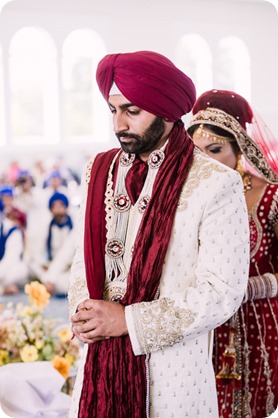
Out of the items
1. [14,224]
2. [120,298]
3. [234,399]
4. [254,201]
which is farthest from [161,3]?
[234,399]

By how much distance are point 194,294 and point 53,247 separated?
0.97 m

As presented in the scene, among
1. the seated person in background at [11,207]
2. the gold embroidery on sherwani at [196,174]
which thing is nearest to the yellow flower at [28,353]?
the seated person in background at [11,207]

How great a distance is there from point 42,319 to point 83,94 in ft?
2.70

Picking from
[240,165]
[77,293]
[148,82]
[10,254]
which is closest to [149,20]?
[240,165]

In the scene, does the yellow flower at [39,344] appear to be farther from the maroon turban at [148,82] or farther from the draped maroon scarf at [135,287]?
the maroon turban at [148,82]

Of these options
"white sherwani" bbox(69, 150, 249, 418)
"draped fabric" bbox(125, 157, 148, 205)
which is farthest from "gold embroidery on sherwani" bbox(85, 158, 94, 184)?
"white sherwani" bbox(69, 150, 249, 418)

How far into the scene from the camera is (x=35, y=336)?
112 inches

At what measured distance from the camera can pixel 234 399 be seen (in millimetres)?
2736

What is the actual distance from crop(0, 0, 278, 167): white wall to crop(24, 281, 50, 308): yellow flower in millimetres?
585

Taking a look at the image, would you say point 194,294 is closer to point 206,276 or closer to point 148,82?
point 206,276

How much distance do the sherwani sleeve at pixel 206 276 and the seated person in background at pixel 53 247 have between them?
0.87 metres

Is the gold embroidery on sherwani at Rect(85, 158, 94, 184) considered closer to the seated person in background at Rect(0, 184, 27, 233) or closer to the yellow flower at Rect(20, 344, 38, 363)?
the seated person in background at Rect(0, 184, 27, 233)

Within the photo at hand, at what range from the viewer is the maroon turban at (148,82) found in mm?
2012

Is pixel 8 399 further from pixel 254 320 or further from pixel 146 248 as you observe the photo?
pixel 146 248
